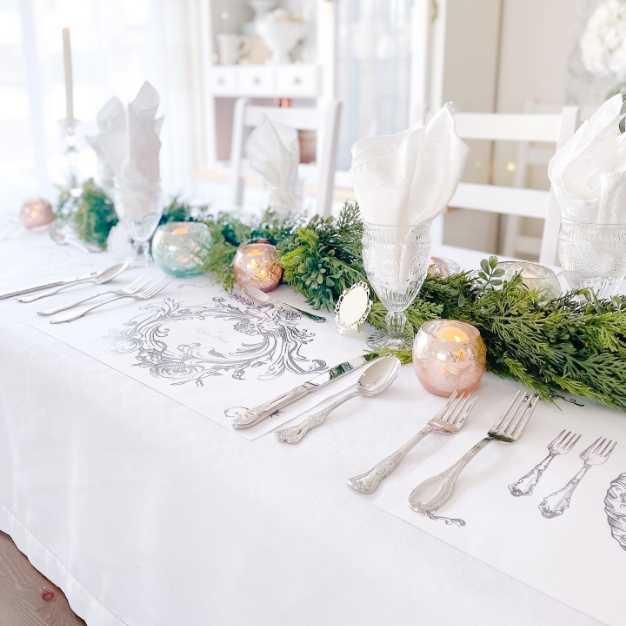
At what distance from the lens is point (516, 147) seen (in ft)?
8.94

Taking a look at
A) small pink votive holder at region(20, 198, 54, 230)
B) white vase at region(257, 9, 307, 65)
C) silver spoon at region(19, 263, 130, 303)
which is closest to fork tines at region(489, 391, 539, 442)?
silver spoon at region(19, 263, 130, 303)

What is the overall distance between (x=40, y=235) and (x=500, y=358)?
1.12m

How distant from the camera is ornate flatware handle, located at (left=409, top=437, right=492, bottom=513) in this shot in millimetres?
479

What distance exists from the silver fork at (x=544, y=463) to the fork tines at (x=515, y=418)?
32 mm

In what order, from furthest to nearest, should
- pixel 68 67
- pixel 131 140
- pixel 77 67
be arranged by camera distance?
pixel 77 67 → pixel 68 67 → pixel 131 140

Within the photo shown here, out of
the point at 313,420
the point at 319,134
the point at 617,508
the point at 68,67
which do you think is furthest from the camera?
the point at 319,134

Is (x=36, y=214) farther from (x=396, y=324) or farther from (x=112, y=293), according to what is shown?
(x=396, y=324)

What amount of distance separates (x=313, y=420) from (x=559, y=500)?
224 mm

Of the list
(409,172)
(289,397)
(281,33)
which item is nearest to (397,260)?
→ (409,172)

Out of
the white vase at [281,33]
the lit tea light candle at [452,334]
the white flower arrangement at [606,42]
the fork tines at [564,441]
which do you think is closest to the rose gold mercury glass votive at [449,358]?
the lit tea light candle at [452,334]

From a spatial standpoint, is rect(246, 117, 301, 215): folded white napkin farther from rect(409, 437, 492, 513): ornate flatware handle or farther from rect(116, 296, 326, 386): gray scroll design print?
rect(409, 437, 492, 513): ornate flatware handle

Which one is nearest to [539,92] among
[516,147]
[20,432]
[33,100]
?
[516,147]

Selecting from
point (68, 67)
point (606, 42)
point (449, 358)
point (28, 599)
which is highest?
point (606, 42)

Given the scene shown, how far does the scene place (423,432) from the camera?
22.7 inches
